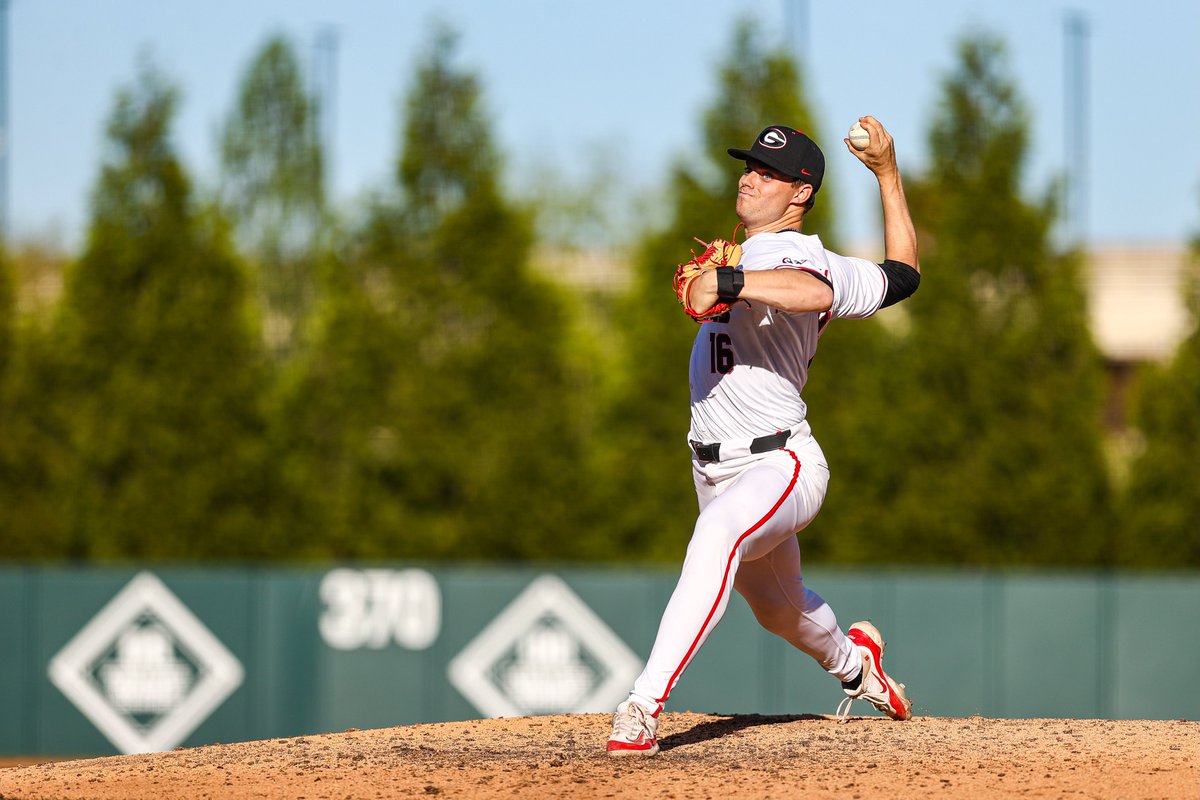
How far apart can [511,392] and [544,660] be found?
3.84 meters

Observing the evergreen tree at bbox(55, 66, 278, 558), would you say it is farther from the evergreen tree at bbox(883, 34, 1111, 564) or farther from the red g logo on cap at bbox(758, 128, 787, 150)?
the red g logo on cap at bbox(758, 128, 787, 150)

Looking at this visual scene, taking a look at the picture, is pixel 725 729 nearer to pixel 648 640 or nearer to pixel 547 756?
pixel 547 756

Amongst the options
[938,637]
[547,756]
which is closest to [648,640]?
[938,637]

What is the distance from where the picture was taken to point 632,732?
4629mm

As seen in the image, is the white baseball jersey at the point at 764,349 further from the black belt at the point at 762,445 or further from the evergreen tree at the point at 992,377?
the evergreen tree at the point at 992,377

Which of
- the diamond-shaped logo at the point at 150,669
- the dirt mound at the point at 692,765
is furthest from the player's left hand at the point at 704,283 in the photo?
the diamond-shaped logo at the point at 150,669

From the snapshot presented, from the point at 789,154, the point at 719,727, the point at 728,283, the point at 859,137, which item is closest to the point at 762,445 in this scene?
the point at 728,283

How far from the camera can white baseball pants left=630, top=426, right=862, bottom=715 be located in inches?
181

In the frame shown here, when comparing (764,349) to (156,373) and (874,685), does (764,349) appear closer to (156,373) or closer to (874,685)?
(874,685)

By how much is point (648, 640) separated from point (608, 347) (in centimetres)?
1839

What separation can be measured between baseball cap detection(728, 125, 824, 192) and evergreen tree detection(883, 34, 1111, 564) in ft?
36.3

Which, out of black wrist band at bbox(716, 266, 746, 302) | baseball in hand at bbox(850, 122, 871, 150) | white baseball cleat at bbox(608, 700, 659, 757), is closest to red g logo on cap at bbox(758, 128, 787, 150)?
baseball in hand at bbox(850, 122, 871, 150)

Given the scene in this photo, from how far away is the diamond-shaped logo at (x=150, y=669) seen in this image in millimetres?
13383

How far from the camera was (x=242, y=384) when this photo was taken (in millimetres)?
16156
